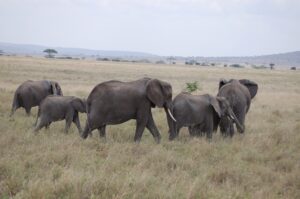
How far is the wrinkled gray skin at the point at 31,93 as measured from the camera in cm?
1515

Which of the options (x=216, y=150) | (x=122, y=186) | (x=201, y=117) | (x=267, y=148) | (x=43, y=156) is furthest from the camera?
(x=201, y=117)

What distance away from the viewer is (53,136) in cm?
1085

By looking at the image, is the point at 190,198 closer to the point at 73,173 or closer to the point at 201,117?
the point at 73,173

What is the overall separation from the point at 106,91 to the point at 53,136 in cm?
164

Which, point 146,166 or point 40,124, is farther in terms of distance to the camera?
point 40,124

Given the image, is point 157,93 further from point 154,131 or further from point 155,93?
point 154,131

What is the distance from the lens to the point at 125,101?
35.4 ft

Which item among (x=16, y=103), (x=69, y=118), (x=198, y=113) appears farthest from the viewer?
(x=16, y=103)

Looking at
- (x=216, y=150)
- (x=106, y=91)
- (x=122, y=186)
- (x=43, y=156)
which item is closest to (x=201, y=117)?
(x=216, y=150)

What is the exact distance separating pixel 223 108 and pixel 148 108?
2.35 meters

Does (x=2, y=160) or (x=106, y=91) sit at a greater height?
(x=106, y=91)

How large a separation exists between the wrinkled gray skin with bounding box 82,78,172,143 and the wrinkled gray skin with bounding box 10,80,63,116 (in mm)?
Result: 4791

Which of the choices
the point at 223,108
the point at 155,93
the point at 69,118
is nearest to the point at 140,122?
the point at 155,93

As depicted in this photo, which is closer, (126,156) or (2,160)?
(2,160)
